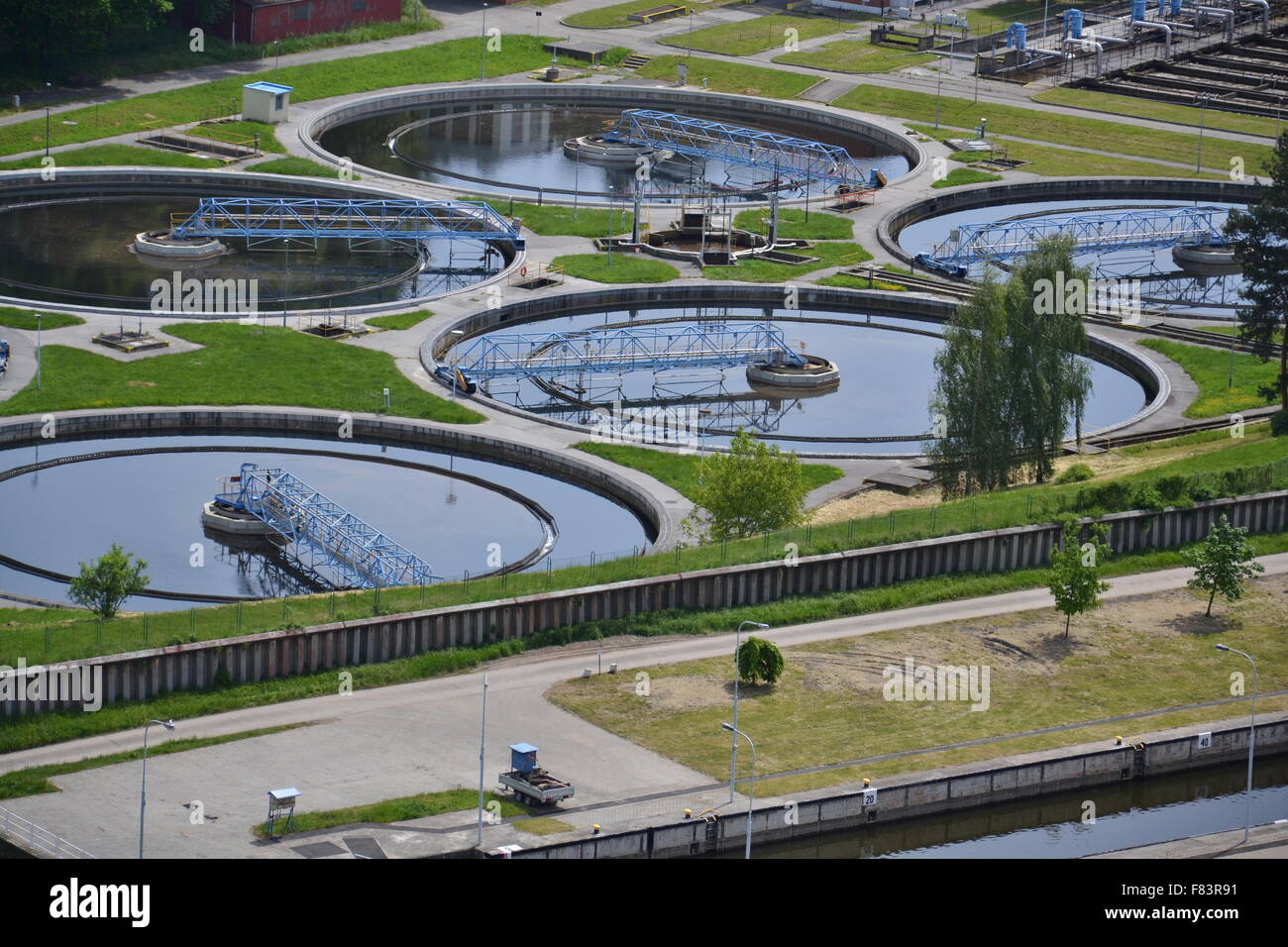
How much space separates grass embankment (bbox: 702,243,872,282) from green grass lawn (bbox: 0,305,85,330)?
39175 millimetres

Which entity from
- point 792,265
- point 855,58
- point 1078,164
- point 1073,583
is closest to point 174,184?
point 792,265

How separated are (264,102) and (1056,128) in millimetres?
61226

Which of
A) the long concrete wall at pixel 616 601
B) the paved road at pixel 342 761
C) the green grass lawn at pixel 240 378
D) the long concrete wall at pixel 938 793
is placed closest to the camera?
the paved road at pixel 342 761

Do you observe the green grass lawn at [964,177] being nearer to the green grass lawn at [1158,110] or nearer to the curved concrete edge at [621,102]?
the curved concrete edge at [621,102]

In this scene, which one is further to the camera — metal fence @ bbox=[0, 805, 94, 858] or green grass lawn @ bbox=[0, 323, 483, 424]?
green grass lawn @ bbox=[0, 323, 483, 424]

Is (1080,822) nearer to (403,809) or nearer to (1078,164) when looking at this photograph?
(403,809)

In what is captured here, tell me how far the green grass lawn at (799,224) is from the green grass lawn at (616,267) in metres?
11.5

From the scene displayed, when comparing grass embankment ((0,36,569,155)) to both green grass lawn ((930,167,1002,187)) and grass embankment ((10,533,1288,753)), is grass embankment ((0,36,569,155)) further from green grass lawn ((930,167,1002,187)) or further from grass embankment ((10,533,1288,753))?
grass embankment ((10,533,1288,753))

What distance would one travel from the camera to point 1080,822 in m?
79.9

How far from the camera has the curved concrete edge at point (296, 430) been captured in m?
110

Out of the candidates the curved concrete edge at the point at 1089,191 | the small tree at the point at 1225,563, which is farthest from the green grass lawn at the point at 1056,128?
the small tree at the point at 1225,563

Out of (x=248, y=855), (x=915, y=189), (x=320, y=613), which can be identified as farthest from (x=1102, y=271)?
(x=248, y=855)

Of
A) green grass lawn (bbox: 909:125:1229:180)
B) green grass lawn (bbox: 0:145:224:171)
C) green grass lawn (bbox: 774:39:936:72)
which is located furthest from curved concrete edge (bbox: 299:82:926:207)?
green grass lawn (bbox: 0:145:224:171)

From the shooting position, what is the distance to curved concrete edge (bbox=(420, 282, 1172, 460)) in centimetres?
12750
